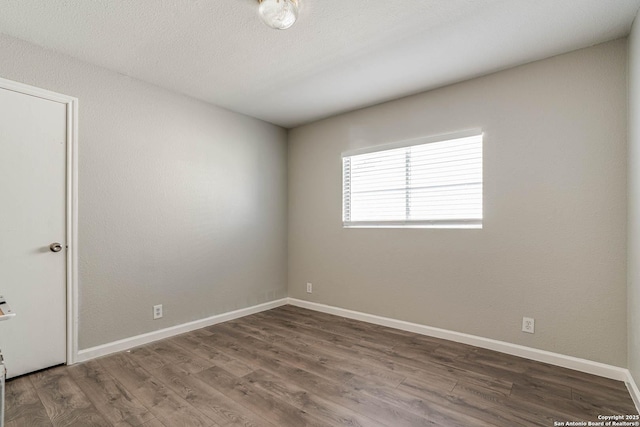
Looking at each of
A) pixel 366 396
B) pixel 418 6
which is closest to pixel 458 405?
pixel 366 396

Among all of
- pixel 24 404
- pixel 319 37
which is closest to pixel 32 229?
pixel 24 404

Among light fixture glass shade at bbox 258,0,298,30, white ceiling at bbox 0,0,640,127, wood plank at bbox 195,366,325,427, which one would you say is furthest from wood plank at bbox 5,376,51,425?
light fixture glass shade at bbox 258,0,298,30

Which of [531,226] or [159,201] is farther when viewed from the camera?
[159,201]

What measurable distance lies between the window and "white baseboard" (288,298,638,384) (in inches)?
41.3

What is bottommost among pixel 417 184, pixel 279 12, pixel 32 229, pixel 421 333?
pixel 421 333

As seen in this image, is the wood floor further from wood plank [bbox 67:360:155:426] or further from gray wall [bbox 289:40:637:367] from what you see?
gray wall [bbox 289:40:637:367]

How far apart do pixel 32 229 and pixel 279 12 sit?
242cm

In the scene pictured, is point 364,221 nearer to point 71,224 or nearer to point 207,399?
point 207,399

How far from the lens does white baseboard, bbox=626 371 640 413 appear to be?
78.6 inches

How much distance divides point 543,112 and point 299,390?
2904 mm

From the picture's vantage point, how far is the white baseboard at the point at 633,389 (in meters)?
2.00

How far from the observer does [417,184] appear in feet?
11.2

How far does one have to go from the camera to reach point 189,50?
2.54m

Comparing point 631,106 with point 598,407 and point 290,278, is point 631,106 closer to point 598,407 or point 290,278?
point 598,407
